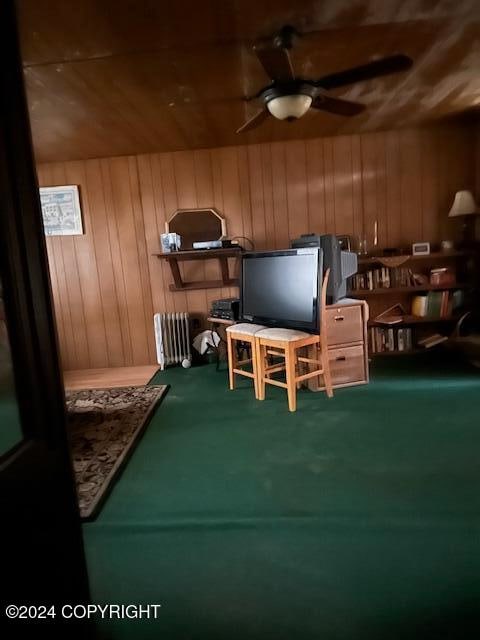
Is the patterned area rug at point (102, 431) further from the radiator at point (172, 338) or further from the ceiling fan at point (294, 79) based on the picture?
the ceiling fan at point (294, 79)

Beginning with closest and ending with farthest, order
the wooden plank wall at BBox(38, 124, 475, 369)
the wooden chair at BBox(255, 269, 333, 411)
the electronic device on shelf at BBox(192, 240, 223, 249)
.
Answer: the wooden chair at BBox(255, 269, 333, 411), the electronic device on shelf at BBox(192, 240, 223, 249), the wooden plank wall at BBox(38, 124, 475, 369)

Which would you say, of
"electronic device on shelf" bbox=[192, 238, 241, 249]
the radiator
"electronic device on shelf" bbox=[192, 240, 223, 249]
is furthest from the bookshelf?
the radiator

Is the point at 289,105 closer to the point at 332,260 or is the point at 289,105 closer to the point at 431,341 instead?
the point at 332,260

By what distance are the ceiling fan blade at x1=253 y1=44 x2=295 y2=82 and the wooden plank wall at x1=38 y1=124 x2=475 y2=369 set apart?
6.36 ft

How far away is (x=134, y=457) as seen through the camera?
232 centimetres

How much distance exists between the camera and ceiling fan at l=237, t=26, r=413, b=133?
1.94 m

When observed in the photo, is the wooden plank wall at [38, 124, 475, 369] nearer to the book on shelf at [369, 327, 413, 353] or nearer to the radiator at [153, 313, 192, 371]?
the radiator at [153, 313, 192, 371]

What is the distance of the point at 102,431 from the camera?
2652 mm

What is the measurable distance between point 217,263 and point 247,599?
329 centimetres

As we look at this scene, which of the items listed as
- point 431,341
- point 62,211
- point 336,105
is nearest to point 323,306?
point 336,105

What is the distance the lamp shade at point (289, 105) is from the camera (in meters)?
2.25

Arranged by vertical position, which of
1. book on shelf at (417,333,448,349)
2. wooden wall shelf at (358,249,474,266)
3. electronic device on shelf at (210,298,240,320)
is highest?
wooden wall shelf at (358,249,474,266)

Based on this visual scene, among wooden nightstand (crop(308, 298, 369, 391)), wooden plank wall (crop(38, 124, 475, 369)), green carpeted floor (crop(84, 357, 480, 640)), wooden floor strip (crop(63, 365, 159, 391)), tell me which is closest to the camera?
green carpeted floor (crop(84, 357, 480, 640))

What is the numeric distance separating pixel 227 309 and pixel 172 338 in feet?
2.52
